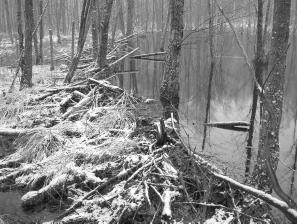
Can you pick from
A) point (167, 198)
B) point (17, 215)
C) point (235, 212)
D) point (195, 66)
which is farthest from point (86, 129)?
point (195, 66)

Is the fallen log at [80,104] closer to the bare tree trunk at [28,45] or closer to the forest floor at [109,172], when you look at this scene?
the forest floor at [109,172]

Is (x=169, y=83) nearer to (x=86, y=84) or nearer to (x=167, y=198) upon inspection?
(x=86, y=84)

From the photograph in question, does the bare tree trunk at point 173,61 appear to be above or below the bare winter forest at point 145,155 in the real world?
above

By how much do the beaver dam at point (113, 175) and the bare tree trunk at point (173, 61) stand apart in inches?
60.0

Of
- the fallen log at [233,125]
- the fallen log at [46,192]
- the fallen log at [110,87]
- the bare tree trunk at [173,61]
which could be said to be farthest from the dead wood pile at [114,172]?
the fallen log at [233,125]

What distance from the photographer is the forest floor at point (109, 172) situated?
4664 millimetres

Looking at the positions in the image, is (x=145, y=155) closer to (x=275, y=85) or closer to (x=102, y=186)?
(x=102, y=186)

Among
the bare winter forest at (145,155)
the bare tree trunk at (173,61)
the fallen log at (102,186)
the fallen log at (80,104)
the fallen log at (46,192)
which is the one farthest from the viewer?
the bare tree trunk at (173,61)

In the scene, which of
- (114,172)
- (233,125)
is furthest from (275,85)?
(233,125)

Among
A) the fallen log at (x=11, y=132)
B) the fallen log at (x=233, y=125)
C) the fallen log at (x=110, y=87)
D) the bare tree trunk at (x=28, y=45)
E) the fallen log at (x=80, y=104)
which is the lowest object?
the fallen log at (x=233, y=125)

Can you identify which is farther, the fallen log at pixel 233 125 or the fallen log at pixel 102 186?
the fallen log at pixel 233 125

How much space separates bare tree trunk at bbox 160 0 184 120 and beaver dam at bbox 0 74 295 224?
152 cm

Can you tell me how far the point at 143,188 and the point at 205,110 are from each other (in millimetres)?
7337

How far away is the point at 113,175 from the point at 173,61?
447 centimetres
